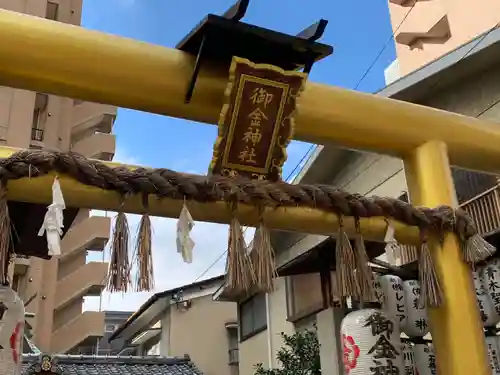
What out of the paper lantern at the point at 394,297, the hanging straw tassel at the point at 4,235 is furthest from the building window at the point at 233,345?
the hanging straw tassel at the point at 4,235

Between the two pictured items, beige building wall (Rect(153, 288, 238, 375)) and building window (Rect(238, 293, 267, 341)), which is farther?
beige building wall (Rect(153, 288, 238, 375))

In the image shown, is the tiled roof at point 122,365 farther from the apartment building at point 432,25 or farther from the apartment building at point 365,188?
the apartment building at point 432,25

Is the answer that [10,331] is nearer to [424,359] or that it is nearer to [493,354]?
[424,359]

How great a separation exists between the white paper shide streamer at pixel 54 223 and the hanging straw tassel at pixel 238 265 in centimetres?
113

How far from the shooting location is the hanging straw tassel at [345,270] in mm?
4410

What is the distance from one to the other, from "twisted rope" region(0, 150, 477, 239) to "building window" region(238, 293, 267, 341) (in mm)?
11138

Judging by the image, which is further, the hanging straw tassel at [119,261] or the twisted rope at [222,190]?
the twisted rope at [222,190]

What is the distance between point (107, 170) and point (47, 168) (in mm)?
388

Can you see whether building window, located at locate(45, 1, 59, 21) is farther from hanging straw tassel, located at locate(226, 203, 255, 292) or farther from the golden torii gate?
hanging straw tassel, located at locate(226, 203, 255, 292)

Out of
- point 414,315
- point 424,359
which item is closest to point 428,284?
point 414,315

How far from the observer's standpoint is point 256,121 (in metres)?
4.74

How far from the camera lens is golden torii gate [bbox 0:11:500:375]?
4.41 metres

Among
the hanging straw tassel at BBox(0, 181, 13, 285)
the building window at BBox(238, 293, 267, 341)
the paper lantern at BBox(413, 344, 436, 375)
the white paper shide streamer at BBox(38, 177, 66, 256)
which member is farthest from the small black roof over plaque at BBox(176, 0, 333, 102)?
the building window at BBox(238, 293, 267, 341)

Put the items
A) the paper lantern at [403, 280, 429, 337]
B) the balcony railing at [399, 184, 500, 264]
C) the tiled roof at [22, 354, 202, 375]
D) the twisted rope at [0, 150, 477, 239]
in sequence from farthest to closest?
the tiled roof at [22, 354, 202, 375] < the balcony railing at [399, 184, 500, 264] < the paper lantern at [403, 280, 429, 337] < the twisted rope at [0, 150, 477, 239]
